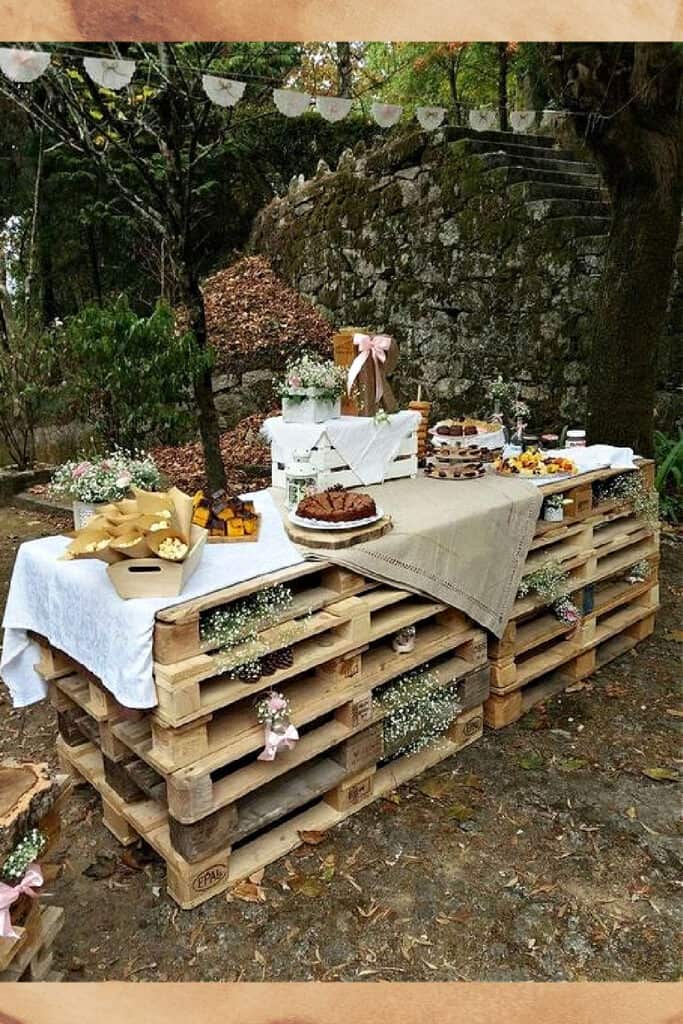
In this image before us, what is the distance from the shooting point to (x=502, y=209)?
6590 mm

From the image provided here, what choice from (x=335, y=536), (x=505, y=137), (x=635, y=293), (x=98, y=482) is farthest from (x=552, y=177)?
(x=98, y=482)

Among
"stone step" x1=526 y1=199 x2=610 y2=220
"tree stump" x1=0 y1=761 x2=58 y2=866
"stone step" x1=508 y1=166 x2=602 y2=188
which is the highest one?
"stone step" x1=508 y1=166 x2=602 y2=188

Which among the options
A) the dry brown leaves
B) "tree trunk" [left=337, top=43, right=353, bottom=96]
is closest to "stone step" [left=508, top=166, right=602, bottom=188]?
the dry brown leaves

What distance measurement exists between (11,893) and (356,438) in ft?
6.68

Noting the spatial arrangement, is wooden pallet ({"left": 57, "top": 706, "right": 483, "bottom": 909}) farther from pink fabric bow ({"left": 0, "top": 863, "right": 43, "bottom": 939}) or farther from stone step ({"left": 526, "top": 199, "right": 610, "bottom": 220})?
stone step ({"left": 526, "top": 199, "right": 610, "bottom": 220})

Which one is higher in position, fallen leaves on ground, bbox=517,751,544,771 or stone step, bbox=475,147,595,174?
stone step, bbox=475,147,595,174

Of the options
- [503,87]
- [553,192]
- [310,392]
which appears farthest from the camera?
[503,87]

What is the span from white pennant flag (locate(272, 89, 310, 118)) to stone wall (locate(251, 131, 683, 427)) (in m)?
2.57

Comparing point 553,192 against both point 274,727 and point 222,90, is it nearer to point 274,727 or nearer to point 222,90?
point 222,90

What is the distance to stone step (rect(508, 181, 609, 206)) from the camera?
6441mm

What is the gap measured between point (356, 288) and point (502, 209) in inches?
87.6

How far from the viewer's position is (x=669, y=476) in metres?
6.08

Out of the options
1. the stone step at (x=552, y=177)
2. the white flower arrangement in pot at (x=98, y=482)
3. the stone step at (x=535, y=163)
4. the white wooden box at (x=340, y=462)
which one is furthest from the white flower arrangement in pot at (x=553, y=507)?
the stone step at (x=535, y=163)

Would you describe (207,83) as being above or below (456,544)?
above
